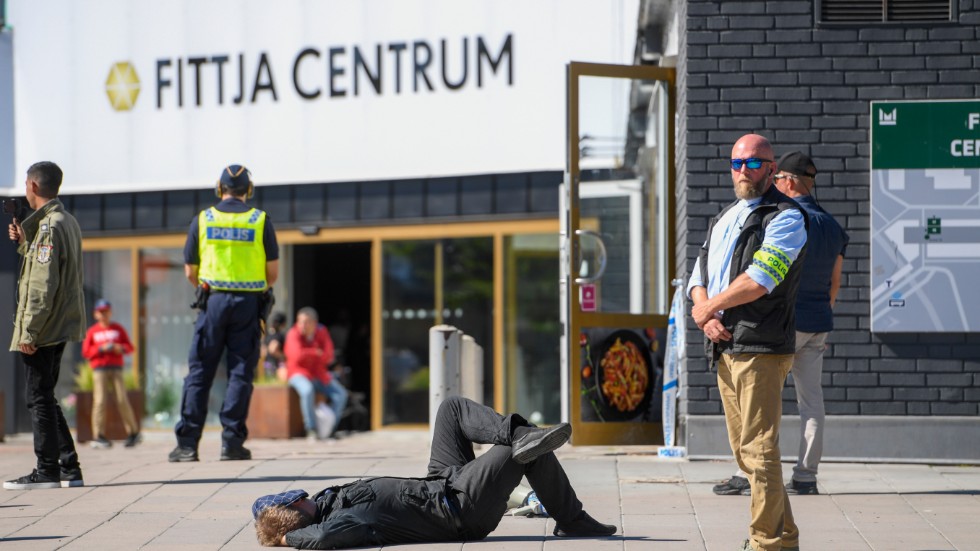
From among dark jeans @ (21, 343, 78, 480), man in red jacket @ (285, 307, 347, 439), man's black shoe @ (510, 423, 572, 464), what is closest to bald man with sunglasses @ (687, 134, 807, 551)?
man's black shoe @ (510, 423, 572, 464)

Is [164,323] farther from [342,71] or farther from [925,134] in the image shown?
[925,134]

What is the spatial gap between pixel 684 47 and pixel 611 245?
5.73 ft

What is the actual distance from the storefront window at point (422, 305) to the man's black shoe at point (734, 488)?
9.05 metres

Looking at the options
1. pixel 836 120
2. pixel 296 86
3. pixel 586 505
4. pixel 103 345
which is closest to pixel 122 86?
pixel 296 86

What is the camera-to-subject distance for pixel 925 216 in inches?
346

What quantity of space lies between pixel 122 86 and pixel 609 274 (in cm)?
979

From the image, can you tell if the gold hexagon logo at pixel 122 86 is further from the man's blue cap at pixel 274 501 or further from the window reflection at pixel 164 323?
the man's blue cap at pixel 274 501

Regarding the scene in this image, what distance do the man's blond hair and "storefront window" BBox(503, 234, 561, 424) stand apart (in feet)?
34.0

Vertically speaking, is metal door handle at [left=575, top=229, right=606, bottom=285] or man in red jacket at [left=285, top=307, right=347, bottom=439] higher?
metal door handle at [left=575, top=229, right=606, bottom=285]

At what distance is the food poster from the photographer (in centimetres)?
997

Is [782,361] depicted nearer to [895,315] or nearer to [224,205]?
[895,315]

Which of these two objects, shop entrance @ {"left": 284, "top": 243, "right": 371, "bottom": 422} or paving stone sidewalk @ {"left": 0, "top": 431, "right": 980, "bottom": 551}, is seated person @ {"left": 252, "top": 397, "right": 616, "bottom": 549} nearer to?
paving stone sidewalk @ {"left": 0, "top": 431, "right": 980, "bottom": 551}

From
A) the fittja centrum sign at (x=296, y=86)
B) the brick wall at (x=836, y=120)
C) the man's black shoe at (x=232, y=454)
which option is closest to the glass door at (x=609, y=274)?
the brick wall at (x=836, y=120)

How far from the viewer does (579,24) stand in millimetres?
15984
